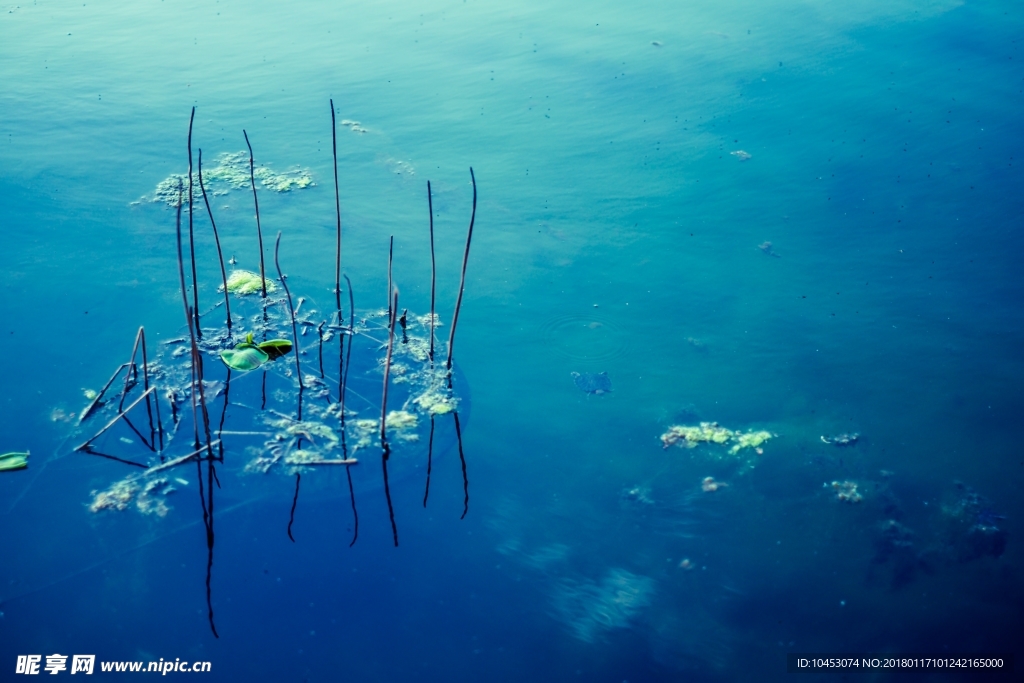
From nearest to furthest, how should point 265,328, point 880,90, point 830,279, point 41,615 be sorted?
point 41,615 < point 265,328 < point 830,279 < point 880,90

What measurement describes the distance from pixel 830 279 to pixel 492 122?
8.40 feet

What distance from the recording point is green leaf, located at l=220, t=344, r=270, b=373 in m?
3.53

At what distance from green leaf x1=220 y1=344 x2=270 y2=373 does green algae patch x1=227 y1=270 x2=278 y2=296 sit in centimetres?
52

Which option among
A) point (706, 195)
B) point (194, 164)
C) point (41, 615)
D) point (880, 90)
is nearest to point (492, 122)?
point (706, 195)

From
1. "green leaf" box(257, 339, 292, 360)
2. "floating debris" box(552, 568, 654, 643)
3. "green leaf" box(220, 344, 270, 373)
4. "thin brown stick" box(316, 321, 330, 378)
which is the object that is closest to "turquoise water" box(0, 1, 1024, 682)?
"floating debris" box(552, 568, 654, 643)

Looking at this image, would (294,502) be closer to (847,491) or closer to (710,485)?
(710,485)

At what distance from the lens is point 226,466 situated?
320 cm

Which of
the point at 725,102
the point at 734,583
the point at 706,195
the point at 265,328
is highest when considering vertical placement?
the point at 725,102

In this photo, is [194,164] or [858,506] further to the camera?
[194,164]

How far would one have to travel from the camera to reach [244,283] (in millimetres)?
4062

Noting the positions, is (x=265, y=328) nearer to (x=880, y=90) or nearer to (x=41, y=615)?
(x=41, y=615)

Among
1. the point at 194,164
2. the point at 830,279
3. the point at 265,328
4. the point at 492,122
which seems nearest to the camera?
the point at 265,328

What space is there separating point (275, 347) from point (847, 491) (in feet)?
8.51

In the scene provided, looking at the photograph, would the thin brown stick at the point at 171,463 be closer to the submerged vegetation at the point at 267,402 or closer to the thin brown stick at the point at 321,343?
the submerged vegetation at the point at 267,402
